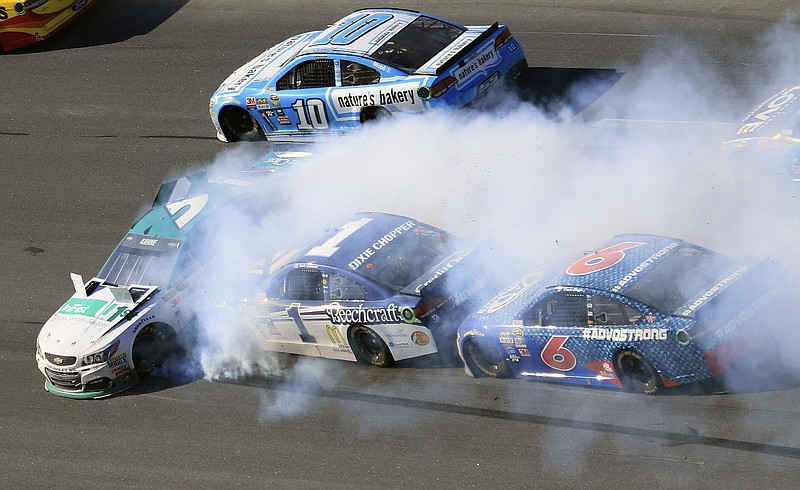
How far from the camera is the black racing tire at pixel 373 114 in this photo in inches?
543

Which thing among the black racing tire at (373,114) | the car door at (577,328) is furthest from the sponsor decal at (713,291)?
the black racing tire at (373,114)

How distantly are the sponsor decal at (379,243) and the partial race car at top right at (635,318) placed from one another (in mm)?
1290

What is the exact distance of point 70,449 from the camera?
34.5 ft

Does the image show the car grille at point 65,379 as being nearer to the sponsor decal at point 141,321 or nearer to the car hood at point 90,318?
the car hood at point 90,318

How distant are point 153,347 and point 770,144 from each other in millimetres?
6996

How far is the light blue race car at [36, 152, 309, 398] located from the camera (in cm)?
1111

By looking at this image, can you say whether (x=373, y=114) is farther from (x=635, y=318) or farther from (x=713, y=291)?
(x=713, y=291)

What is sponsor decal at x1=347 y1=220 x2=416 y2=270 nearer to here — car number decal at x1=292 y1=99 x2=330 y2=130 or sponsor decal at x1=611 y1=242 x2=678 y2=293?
sponsor decal at x1=611 y1=242 x2=678 y2=293

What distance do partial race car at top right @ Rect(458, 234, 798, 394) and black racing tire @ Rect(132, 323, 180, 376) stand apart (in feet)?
10.8

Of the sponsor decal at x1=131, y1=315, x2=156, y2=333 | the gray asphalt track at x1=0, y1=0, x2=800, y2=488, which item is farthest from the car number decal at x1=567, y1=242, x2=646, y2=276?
the sponsor decal at x1=131, y1=315, x2=156, y2=333

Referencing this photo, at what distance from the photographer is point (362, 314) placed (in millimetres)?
10375

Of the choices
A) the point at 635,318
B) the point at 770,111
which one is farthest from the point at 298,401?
the point at 770,111

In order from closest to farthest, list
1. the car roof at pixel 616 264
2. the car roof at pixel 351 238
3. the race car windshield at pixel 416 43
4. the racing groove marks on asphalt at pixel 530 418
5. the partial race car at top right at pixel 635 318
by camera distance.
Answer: the racing groove marks on asphalt at pixel 530 418 → the partial race car at top right at pixel 635 318 → the car roof at pixel 616 264 → the car roof at pixel 351 238 → the race car windshield at pixel 416 43

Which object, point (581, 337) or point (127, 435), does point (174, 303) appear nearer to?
point (127, 435)
